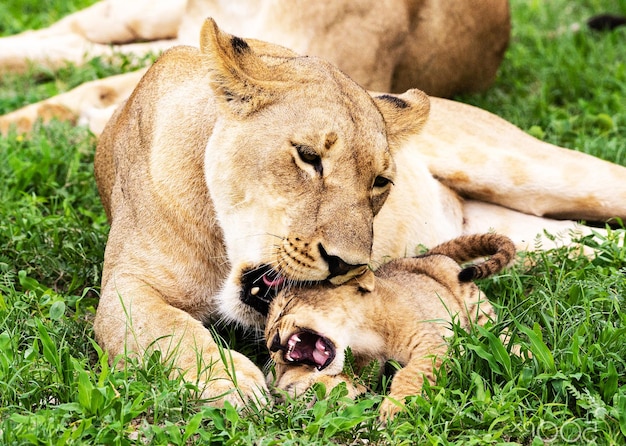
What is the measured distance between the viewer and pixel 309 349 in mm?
2912

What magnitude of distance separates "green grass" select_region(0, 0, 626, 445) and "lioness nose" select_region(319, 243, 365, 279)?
33 cm

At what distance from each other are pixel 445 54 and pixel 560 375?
2.77m

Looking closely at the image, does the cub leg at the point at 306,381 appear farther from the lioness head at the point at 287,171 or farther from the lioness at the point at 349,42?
the lioness at the point at 349,42

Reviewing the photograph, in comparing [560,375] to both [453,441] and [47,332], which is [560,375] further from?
[47,332]

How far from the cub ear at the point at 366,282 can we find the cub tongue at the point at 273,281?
0.21 metres

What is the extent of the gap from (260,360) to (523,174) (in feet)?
4.96

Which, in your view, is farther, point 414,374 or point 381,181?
point 381,181

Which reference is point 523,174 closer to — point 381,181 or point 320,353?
point 381,181

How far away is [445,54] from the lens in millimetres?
5191

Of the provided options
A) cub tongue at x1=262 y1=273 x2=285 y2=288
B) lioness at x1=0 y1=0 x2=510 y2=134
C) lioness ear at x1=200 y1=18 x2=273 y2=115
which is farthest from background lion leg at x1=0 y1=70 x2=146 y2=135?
cub tongue at x1=262 y1=273 x2=285 y2=288

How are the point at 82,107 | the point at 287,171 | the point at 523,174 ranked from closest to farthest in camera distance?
the point at 287,171
the point at 523,174
the point at 82,107

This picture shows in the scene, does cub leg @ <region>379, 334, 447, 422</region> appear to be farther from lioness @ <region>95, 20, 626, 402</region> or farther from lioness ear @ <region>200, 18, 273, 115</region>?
lioness ear @ <region>200, 18, 273, 115</region>

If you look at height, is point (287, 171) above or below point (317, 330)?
above

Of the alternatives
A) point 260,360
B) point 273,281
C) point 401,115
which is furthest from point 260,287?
point 401,115
